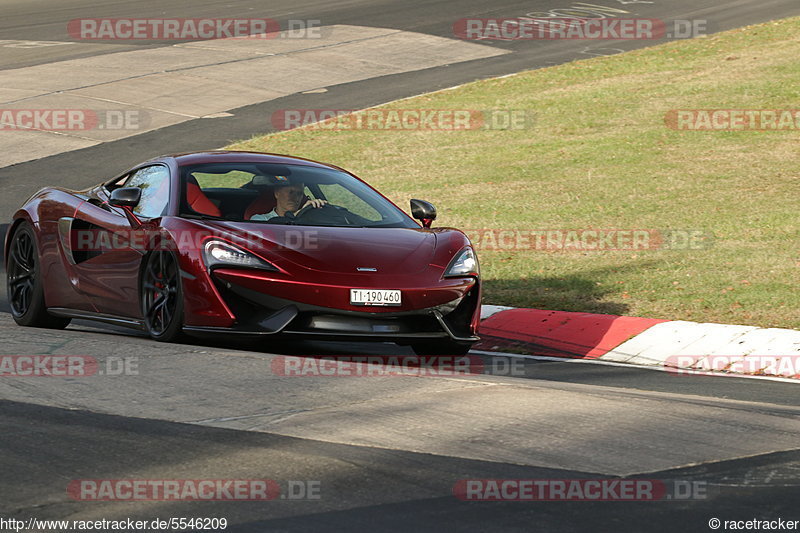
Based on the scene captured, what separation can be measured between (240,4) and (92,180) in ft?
69.7

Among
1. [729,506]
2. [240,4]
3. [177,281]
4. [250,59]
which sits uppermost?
[240,4]

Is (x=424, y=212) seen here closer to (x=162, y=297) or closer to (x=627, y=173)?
(x=162, y=297)

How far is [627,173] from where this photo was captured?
19.2m

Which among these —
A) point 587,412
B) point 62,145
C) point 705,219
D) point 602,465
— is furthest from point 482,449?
point 62,145

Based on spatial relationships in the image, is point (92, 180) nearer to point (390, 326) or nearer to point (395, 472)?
point (390, 326)

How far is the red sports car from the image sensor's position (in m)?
8.33

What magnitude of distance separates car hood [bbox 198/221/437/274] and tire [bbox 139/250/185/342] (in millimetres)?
423

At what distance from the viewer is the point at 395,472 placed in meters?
5.46

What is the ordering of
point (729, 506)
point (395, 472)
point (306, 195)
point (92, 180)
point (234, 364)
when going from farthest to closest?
1. point (92, 180)
2. point (306, 195)
3. point (234, 364)
4. point (395, 472)
5. point (729, 506)
